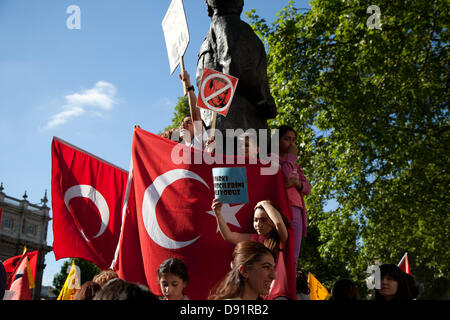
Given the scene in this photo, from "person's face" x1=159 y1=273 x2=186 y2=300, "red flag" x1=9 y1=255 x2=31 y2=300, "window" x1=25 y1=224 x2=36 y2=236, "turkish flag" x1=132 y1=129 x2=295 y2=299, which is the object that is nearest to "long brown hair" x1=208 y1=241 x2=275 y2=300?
"person's face" x1=159 y1=273 x2=186 y2=300

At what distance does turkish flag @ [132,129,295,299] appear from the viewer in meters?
4.48

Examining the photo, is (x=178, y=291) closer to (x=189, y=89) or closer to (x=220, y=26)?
(x=189, y=89)

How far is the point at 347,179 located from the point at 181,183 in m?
9.93

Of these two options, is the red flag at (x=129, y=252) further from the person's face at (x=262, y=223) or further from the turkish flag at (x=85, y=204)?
the person's face at (x=262, y=223)

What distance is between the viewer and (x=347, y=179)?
46.1 ft

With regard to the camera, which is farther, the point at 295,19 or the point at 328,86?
the point at 295,19

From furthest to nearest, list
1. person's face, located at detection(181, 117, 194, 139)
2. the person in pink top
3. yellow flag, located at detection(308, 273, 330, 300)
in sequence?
yellow flag, located at detection(308, 273, 330, 300), person's face, located at detection(181, 117, 194, 139), the person in pink top

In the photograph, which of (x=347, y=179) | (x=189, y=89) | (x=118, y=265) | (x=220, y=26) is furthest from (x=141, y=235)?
(x=347, y=179)

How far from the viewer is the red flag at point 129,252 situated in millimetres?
4680

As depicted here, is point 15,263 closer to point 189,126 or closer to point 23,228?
point 189,126

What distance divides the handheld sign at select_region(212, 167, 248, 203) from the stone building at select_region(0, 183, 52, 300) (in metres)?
62.8

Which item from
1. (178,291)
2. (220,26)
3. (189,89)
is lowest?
(178,291)

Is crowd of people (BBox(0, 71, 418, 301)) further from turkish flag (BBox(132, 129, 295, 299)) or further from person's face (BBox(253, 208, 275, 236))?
turkish flag (BBox(132, 129, 295, 299))
